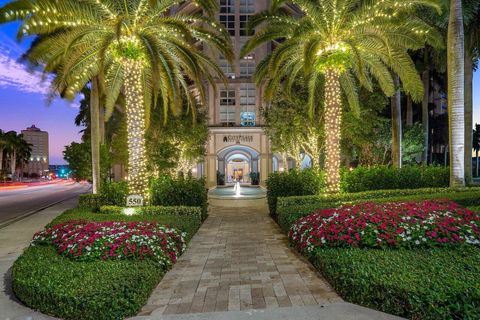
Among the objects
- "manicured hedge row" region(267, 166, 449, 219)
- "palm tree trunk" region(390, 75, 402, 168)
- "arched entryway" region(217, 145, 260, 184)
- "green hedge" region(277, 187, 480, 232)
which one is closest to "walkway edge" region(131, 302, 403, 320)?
"green hedge" region(277, 187, 480, 232)

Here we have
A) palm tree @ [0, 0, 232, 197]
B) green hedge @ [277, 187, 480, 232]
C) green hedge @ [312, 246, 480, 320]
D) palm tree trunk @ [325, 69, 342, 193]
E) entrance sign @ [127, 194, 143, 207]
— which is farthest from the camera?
palm tree trunk @ [325, 69, 342, 193]

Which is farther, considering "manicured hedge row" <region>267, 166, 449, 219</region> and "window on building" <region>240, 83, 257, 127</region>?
"window on building" <region>240, 83, 257, 127</region>

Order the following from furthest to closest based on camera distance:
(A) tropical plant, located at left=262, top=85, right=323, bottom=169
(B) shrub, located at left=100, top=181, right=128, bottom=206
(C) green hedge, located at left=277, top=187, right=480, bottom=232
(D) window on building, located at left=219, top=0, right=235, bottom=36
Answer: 1. (D) window on building, located at left=219, top=0, right=235, bottom=36
2. (A) tropical plant, located at left=262, top=85, right=323, bottom=169
3. (B) shrub, located at left=100, top=181, right=128, bottom=206
4. (C) green hedge, located at left=277, top=187, right=480, bottom=232

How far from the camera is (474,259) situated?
5859 mm

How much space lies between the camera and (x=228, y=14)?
1453 inches

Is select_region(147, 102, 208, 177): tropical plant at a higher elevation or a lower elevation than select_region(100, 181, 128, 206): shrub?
higher

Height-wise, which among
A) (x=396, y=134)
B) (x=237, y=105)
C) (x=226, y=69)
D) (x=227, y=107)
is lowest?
(x=396, y=134)

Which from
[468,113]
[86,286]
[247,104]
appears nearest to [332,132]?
[86,286]

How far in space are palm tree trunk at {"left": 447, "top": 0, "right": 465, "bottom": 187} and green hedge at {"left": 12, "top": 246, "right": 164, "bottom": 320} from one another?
1196cm

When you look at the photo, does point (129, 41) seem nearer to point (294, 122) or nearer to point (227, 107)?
point (294, 122)

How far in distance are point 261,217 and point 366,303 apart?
10.4 metres

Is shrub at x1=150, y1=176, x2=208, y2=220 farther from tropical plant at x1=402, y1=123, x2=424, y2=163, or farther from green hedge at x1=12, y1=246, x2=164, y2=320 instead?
tropical plant at x1=402, y1=123, x2=424, y2=163

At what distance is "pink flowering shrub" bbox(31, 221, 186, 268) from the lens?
670 cm

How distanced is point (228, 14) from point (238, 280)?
35105 millimetres
